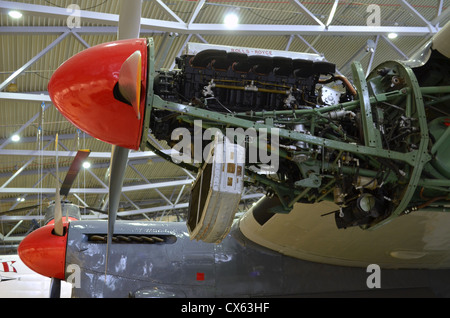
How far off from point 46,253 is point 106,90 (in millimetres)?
3294

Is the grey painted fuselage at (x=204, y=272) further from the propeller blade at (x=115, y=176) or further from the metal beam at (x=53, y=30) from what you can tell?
the metal beam at (x=53, y=30)

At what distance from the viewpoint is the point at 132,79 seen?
4.36m

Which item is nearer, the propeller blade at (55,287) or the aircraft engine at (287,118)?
the aircraft engine at (287,118)

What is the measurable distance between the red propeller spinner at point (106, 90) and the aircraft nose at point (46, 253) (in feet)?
9.01

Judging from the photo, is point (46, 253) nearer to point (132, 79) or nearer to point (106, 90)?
point (106, 90)

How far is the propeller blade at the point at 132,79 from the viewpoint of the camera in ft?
14.3

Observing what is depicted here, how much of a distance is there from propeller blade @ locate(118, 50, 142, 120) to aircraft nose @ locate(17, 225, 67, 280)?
3.29 m

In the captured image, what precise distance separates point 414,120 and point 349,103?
65 cm

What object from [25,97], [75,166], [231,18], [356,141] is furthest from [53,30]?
[356,141]

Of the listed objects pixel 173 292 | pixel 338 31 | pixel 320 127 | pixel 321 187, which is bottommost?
pixel 173 292

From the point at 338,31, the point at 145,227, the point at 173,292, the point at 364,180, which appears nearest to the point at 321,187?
the point at 364,180

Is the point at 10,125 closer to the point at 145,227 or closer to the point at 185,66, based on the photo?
the point at 145,227

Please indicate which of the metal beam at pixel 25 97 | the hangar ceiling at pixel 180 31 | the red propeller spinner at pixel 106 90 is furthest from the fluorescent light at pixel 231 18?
the red propeller spinner at pixel 106 90

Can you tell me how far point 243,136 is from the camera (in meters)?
4.72
